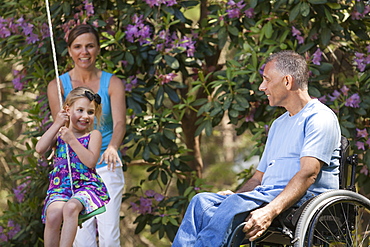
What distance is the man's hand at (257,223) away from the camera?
8.18ft

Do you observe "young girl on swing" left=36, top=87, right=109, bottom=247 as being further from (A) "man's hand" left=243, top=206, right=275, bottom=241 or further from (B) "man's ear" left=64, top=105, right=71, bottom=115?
(A) "man's hand" left=243, top=206, right=275, bottom=241

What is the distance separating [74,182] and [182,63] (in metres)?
1.51

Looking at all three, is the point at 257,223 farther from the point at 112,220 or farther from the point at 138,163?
the point at 138,163

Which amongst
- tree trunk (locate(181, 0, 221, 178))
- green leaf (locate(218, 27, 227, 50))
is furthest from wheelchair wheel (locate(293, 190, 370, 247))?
tree trunk (locate(181, 0, 221, 178))

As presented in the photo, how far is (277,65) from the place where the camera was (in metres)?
2.86

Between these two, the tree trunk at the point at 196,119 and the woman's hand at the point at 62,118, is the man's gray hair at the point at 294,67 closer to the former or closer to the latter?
the woman's hand at the point at 62,118

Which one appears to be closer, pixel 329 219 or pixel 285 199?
pixel 285 199

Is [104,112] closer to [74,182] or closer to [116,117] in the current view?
[116,117]

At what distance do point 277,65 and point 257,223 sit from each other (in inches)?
30.5

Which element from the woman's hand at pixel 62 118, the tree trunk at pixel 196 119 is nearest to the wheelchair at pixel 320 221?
the woman's hand at pixel 62 118

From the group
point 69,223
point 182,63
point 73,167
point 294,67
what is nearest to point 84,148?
point 73,167

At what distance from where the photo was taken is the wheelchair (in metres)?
2.46

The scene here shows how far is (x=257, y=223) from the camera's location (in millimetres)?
2492

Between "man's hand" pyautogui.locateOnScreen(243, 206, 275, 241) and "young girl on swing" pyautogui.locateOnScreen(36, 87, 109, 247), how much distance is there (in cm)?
76
